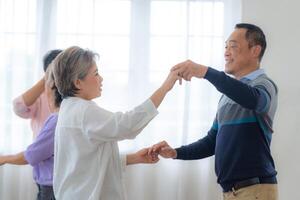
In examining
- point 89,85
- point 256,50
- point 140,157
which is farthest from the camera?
point 140,157

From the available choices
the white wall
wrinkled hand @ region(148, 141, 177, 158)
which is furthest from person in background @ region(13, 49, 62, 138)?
the white wall

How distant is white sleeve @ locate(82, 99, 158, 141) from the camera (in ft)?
5.01

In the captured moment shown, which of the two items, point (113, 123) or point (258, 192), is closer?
point (113, 123)

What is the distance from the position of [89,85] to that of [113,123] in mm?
227

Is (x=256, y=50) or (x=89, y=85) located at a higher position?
(x=256, y=50)

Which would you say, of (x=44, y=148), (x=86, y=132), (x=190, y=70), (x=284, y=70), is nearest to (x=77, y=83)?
(x=86, y=132)

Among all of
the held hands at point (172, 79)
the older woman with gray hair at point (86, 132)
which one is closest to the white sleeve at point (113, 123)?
the older woman with gray hair at point (86, 132)

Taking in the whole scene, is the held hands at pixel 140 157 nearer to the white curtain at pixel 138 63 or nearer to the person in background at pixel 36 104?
the person in background at pixel 36 104

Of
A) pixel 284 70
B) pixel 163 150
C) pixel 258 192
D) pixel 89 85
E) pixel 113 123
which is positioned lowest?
pixel 258 192

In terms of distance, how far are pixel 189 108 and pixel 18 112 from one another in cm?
122

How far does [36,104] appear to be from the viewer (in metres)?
2.20

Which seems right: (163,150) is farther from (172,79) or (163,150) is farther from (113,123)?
(113,123)

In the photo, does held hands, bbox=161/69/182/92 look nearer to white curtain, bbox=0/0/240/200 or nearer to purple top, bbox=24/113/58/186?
purple top, bbox=24/113/58/186

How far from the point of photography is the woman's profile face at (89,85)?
1629 mm
